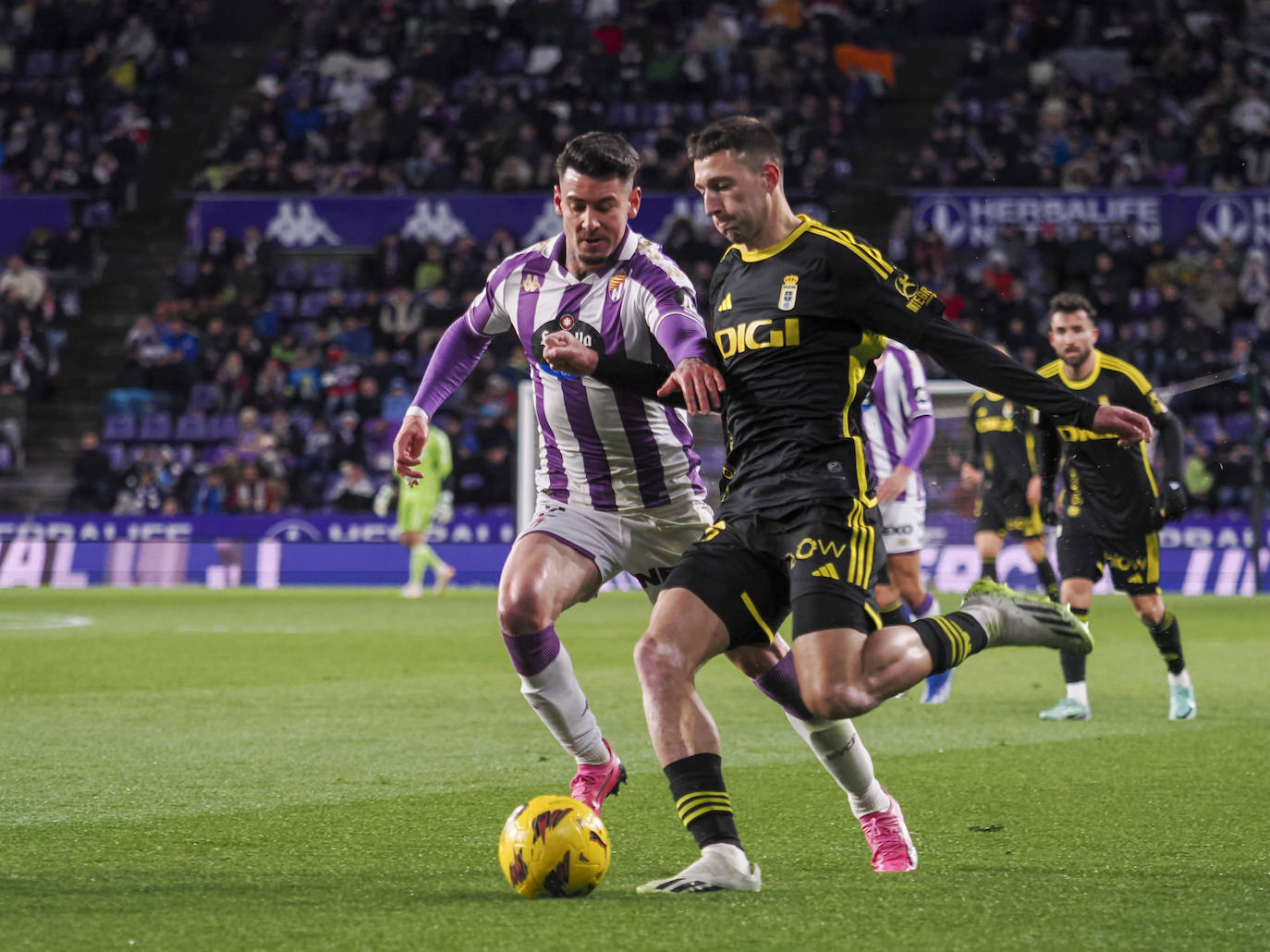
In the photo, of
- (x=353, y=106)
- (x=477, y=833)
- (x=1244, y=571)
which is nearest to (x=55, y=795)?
(x=477, y=833)

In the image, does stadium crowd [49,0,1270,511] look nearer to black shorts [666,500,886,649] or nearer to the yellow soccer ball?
black shorts [666,500,886,649]

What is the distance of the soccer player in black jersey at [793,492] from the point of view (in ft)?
15.3

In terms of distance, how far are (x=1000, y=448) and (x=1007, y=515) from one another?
0.69 meters

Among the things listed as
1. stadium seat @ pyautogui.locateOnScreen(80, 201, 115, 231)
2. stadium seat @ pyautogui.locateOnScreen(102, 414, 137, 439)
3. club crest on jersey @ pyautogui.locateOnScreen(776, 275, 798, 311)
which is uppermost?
stadium seat @ pyautogui.locateOnScreen(80, 201, 115, 231)

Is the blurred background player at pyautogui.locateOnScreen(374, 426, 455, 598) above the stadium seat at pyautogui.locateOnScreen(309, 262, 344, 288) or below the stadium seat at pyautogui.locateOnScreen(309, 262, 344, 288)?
below

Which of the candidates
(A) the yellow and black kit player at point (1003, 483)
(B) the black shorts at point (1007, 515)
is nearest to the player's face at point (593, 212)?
(A) the yellow and black kit player at point (1003, 483)

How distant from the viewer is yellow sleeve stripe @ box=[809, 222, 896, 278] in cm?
489

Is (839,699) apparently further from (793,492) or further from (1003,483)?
(1003,483)

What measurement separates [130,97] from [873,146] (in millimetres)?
13032

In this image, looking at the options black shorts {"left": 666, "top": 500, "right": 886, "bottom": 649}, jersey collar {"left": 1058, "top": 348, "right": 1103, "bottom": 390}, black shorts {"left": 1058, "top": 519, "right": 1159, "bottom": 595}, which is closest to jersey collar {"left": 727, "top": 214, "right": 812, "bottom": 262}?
black shorts {"left": 666, "top": 500, "right": 886, "bottom": 649}

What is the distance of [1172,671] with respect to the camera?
30.2ft

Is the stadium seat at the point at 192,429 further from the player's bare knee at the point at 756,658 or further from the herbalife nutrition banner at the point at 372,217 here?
the player's bare knee at the point at 756,658

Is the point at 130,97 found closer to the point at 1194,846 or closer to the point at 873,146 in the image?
the point at 873,146

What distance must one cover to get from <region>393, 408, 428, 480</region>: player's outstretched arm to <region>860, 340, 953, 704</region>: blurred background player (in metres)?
4.98
